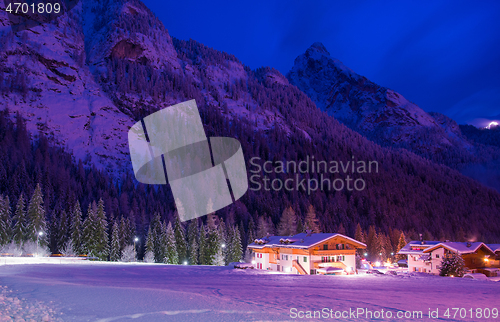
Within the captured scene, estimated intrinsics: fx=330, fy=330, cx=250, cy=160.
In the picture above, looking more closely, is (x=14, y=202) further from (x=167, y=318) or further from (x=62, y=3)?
(x=62, y=3)

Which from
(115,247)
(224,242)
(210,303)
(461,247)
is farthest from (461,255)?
(115,247)

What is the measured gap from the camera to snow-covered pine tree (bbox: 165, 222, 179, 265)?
52.8 meters

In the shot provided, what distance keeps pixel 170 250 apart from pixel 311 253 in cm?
2421

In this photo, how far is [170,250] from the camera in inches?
2089

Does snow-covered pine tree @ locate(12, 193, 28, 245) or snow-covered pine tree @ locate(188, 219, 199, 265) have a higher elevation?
snow-covered pine tree @ locate(12, 193, 28, 245)

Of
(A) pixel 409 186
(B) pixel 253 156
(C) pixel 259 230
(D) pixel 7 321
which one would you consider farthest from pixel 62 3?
(D) pixel 7 321

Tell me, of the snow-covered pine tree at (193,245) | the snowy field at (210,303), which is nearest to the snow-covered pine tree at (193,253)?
the snow-covered pine tree at (193,245)

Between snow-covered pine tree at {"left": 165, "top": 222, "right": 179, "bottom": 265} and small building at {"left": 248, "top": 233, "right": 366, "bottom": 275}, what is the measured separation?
53.9 feet

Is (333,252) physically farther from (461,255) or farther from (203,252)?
(203,252)

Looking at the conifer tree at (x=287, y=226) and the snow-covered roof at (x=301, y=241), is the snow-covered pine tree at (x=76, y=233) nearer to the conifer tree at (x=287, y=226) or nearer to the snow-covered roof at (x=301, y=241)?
the snow-covered roof at (x=301, y=241)

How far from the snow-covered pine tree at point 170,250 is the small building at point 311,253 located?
16424mm

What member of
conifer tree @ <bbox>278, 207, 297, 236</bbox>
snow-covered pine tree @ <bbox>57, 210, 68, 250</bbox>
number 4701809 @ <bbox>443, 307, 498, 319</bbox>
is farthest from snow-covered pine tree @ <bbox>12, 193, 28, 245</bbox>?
number 4701809 @ <bbox>443, 307, 498, 319</bbox>

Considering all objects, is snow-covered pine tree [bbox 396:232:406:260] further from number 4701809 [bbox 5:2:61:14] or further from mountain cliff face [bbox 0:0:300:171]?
number 4701809 [bbox 5:2:61:14]

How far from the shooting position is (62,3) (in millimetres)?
158125
